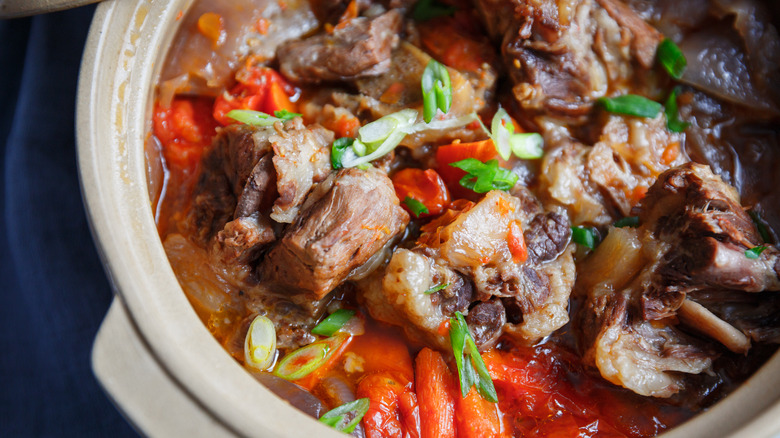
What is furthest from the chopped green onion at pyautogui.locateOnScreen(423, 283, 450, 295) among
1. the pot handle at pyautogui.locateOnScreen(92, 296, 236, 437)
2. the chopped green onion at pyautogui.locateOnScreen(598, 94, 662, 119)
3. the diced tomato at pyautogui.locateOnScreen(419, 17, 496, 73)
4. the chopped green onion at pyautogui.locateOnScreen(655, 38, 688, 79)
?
the chopped green onion at pyautogui.locateOnScreen(655, 38, 688, 79)

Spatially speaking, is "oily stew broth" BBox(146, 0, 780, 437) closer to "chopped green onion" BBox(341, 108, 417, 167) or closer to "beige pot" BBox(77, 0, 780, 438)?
"chopped green onion" BBox(341, 108, 417, 167)

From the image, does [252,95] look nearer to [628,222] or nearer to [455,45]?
[455,45]

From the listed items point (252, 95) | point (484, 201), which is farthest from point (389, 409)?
point (252, 95)

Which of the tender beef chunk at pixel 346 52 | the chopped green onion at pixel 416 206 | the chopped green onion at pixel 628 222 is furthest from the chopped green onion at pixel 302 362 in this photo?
the chopped green onion at pixel 628 222

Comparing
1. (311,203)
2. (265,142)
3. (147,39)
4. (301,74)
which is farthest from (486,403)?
(147,39)

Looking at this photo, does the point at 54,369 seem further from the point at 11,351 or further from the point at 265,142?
the point at 265,142

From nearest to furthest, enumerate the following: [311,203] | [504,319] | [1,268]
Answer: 1. [311,203]
2. [504,319]
3. [1,268]

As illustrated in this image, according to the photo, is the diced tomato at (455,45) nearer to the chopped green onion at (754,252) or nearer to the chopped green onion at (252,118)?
the chopped green onion at (252,118)
